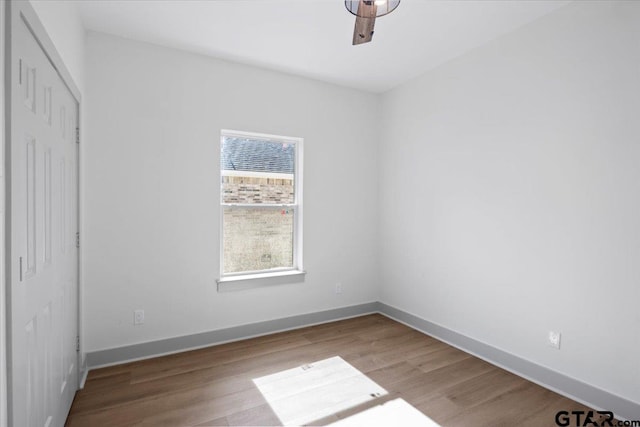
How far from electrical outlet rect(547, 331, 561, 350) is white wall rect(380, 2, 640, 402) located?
1.9 inches

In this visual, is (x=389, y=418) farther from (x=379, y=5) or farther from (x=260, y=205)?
(x=379, y=5)

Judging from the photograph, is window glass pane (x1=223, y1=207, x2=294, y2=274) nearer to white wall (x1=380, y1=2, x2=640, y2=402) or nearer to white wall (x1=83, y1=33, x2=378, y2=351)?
white wall (x1=83, y1=33, x2=378, y2=351)

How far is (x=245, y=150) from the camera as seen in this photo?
3.40m

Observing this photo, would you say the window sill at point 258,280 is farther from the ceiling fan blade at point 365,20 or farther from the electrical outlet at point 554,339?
the ceiling fan blade at point 365,20

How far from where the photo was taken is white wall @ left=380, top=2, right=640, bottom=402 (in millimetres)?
2104

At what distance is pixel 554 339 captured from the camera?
7.97 feet

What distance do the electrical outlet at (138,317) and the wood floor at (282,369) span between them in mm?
336

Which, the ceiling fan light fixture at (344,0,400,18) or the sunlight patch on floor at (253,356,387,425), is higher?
the ceiling fan light fixture at (344,0,400,18)

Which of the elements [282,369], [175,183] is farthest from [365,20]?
[282,369]

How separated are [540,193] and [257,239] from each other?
256 centimetres

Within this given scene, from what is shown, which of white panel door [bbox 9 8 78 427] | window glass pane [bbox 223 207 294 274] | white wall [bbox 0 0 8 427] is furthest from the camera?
window glass pane [bbox 223 207 294 274]

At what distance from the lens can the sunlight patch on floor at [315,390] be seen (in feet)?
7.07

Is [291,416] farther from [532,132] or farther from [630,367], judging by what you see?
[532,132]

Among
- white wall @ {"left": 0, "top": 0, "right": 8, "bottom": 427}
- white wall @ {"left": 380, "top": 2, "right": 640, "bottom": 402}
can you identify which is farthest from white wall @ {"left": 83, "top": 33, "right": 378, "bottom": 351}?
white wall @ {"left": 0, "top": 0, "right": 8, "bottom": 427}
